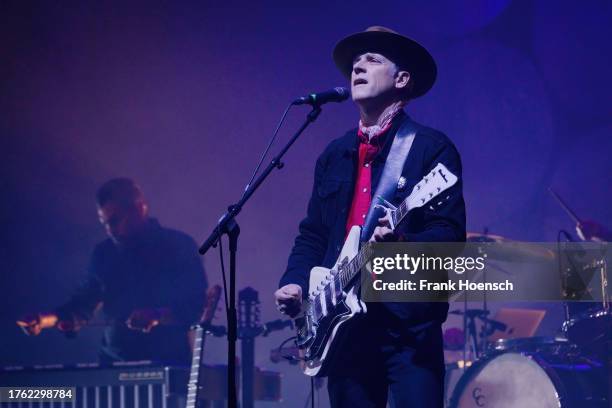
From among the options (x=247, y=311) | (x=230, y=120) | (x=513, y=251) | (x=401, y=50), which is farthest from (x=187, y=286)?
(x=401, y=50)

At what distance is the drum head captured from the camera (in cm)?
602

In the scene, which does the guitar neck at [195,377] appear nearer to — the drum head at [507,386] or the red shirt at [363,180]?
the drum head at [507,386]

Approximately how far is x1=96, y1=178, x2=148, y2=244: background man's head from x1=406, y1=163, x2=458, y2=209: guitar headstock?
5.09 metres

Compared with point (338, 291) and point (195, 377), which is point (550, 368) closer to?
point (195, 377)

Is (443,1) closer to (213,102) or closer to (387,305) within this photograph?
(213,102)

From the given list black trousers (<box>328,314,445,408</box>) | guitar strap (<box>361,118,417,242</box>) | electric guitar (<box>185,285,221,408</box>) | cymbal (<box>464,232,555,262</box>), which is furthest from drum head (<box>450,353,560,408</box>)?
guitar strap (<box>361,118,417,242</box>)

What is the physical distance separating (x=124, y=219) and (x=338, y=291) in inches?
192

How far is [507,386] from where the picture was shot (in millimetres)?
6246

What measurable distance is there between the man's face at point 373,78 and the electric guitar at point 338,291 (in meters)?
0.65

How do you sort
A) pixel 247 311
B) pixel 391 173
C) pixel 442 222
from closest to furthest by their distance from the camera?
pixel 442 222 → pixel 391 173 → pixel 247 311

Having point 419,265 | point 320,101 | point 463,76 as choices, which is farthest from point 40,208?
point 419,265

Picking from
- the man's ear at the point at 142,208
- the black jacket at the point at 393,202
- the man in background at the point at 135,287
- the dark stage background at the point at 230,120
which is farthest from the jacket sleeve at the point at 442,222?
the man's ear at the point at 142,208

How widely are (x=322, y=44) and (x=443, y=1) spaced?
1.20 meters

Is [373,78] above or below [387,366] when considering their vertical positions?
above
